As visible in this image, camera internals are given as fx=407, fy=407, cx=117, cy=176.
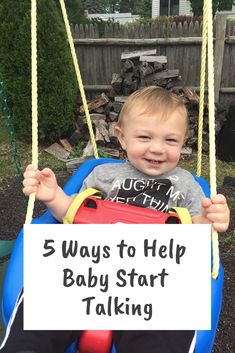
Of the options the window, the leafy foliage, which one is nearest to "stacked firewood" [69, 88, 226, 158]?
the leafy foliage

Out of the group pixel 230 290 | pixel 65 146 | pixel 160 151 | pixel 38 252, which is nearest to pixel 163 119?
pixel 160 151

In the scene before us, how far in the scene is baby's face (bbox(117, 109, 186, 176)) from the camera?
152 centimetres

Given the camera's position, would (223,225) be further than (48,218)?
No

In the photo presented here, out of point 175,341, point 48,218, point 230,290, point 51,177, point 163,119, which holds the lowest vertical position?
point 230,290

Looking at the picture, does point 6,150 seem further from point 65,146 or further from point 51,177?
point 51,177

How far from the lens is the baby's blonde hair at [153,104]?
1550 millimetres

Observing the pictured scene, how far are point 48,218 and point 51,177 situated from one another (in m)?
0.24

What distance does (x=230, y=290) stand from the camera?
231cm

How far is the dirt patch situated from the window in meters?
23.4

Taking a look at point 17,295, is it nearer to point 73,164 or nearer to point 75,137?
point 73,164

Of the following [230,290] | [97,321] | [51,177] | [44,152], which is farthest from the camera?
[44,152]

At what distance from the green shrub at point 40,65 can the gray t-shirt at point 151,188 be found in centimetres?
272

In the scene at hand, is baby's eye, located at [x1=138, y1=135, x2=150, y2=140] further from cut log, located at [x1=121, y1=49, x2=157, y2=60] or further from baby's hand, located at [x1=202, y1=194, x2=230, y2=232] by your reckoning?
cut log, located at [x1=121, y1=49, x2=157, y2=60]

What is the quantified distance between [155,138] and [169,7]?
25674mm
